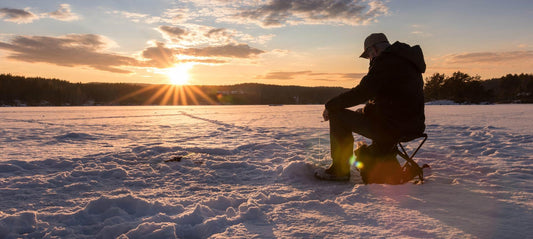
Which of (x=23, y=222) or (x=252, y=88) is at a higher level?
(x=252, y=88)

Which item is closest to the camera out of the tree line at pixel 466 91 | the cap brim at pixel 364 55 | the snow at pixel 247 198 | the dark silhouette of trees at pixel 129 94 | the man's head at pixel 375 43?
the snow at pixel 247 198

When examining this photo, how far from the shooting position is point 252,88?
382 ft

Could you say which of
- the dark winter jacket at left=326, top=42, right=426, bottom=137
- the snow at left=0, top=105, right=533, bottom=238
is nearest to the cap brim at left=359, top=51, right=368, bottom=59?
the dark winter jacket at left=326, top=42, right=426, bottom=137

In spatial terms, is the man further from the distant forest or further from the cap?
the distant forest

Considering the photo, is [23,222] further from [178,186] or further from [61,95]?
[61,95]

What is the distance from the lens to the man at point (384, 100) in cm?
262

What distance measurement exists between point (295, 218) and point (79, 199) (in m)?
2.02

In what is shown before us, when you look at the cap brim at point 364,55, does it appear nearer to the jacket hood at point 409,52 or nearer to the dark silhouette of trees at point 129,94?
the jacket hood at point 409,52

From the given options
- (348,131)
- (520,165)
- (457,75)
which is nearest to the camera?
(348,131)

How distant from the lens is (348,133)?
10.7 ft

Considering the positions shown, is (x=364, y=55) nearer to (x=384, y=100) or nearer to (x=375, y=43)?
(x=375, y=43)

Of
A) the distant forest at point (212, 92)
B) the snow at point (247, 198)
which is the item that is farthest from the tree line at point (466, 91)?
the snow at point (247, 198)

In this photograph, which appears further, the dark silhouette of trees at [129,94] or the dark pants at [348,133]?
the dark silhouette of trees at [129,94]

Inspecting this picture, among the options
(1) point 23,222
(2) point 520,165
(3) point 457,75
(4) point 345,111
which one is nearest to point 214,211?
(1) point 23,222
